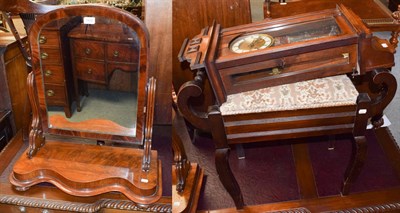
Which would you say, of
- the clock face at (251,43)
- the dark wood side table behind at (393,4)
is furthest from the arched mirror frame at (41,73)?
the dark wood side table behind at (393,4)

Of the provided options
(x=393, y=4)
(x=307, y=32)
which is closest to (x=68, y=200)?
(x=307, y=32)

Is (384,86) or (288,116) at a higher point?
(384,86)

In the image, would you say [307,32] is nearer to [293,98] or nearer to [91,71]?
[293,98]

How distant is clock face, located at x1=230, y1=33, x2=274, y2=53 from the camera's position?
4.83 ft

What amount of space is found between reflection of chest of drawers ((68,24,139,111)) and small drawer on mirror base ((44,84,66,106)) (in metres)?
0.11

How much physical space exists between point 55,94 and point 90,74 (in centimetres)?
19

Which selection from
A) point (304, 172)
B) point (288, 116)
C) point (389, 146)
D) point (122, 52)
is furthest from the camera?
point (389, 146)

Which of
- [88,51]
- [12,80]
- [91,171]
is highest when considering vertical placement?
[88,51]

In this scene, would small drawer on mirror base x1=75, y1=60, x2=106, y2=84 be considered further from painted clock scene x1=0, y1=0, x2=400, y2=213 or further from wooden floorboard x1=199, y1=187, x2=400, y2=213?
wooden floorboard x1=199, y1=187, x2=400, y2=213

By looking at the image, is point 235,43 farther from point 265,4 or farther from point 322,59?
point 265,4

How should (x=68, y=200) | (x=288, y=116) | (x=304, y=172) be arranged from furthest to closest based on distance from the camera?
(x=304, y=172) < (x=68, y=200) < (x=288, y=116)

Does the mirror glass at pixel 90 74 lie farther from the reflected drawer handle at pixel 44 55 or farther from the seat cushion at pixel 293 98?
the seat cushion at pixel 293 98

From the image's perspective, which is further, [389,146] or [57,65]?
[389,146]

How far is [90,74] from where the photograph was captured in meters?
1.46
